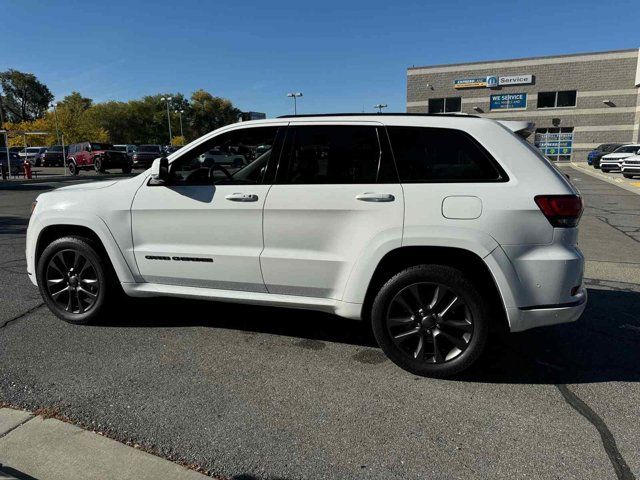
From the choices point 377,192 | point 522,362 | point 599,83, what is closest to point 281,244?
point 377,192

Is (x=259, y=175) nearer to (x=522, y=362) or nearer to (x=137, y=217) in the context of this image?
(x=137, y=217)

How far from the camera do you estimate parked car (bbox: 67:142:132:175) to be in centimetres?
2894

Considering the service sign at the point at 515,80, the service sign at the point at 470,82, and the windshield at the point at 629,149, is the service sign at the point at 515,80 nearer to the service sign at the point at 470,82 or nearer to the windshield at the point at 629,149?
the service sign at the point at 470,82

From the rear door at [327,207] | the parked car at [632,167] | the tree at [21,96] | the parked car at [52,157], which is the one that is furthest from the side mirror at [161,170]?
the tree at [21,96]

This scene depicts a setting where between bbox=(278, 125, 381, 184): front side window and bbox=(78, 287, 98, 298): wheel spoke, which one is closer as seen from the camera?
bbox=(278, 125, 381, 184): front side window

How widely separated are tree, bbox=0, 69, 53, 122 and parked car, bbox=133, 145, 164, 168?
258 ft

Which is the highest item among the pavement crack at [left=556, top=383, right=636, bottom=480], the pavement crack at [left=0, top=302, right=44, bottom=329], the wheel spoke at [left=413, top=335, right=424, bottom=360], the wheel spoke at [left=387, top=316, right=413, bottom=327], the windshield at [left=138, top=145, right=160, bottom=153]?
the windshield at [left=138, top=145, right=160, bottom=153]

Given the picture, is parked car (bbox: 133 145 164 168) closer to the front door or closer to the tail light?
the front door

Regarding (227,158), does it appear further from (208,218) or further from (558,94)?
(558,94)

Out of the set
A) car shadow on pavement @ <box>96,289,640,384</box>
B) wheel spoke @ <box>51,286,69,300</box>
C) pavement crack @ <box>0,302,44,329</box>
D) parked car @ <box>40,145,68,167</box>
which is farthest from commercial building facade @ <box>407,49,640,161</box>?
wheel spoke @ <box>51,286,69,300</box>

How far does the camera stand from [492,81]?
43.6m

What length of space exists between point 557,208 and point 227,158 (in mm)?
2614

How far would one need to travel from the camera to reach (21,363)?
3.67 metres

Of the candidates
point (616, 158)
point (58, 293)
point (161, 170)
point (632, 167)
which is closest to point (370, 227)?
point (161, 170)
